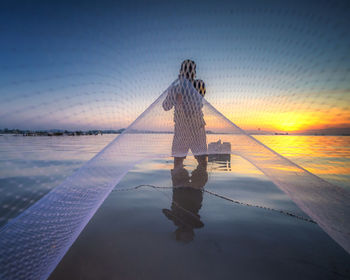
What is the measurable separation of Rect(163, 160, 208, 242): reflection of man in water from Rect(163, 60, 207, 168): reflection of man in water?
696mm

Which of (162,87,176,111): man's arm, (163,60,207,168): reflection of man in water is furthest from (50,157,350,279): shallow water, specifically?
(162,87,176,111): man's arm

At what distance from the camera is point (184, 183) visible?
12.4 ft

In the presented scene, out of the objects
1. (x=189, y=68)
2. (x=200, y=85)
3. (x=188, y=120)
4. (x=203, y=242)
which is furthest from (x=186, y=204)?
(x=189, y=68)

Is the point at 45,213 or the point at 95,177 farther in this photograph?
the point at 95,177

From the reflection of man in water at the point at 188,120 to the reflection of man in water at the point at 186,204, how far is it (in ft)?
2.28

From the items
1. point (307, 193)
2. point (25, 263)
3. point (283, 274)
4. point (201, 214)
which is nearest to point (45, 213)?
point (25, 263)

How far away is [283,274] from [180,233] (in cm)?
97

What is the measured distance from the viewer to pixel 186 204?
266cm

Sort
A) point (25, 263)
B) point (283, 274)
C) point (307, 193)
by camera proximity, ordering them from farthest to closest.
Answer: point (307, 193), point (283, 274), point (25, 263)

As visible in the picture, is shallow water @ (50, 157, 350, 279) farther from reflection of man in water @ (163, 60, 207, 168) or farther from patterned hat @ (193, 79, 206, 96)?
patterned hat @ (193, 79, 206, 96)

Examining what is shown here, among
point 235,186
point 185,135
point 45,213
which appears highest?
point 185,135

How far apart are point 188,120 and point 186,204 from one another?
159cm

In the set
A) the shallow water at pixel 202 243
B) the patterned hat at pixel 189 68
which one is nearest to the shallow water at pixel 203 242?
the shallow water at pixel 202 243

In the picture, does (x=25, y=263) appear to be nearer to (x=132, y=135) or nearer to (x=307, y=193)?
(x=132, y=135)
